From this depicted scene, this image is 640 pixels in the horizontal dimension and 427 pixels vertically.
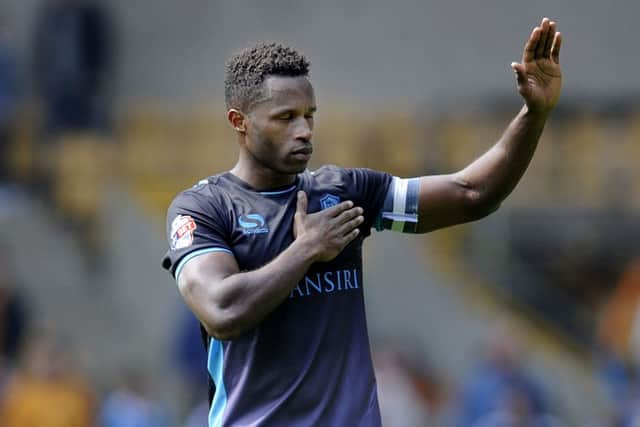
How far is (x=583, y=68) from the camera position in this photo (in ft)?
52.2

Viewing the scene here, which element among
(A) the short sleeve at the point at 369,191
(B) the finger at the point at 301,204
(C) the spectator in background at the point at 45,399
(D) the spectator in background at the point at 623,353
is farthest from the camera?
(C) the spectator in background at the point at 45,399

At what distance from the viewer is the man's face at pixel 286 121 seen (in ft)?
15.4

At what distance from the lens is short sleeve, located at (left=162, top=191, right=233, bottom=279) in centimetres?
465

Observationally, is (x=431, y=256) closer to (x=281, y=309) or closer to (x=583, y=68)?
(x=583, y=68)

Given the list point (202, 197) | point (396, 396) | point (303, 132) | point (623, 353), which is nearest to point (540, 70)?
point (303, 132)

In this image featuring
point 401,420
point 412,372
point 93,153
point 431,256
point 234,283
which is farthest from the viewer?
point 93,153

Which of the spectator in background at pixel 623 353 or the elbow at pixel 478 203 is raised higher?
the elbow at pixel 478 203

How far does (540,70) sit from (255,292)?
1323mm

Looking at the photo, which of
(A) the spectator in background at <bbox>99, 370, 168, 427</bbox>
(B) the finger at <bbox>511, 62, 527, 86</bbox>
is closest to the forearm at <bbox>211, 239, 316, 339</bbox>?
(B) the finger at <bbox>511, 62, 527, 86</bbox>

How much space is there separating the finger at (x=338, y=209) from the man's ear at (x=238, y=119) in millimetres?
429

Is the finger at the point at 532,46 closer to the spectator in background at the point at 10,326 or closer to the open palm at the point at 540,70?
the open palm at the point at 540,70

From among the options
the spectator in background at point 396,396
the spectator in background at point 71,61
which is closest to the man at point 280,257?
the spectator in background at point 396,396

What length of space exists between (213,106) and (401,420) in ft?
18.4

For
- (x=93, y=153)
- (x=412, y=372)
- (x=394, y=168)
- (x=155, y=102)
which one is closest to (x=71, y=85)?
(x=93, y=153)
